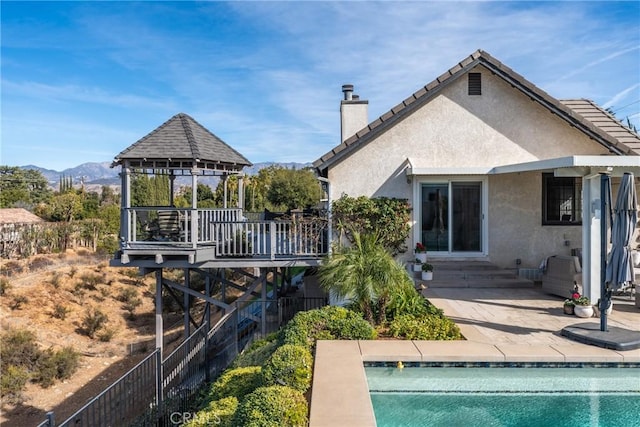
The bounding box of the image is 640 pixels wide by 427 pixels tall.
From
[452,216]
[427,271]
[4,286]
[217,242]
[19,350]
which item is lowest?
[19,350]

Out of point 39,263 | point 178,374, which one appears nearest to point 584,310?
point 178,374

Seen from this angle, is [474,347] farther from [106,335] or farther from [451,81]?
[106,335]

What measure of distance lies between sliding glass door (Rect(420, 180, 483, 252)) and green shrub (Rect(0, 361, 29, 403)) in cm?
1378

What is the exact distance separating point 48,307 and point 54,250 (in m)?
10.7

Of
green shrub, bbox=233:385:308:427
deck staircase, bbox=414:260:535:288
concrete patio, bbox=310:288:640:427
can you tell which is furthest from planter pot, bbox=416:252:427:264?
green shrub, bbox=233:385:308:427

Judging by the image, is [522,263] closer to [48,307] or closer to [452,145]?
[452,145]

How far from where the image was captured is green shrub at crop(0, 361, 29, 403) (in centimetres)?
1420

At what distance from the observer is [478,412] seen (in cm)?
615

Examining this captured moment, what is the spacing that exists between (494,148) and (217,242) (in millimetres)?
8720

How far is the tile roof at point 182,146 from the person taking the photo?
480 inches

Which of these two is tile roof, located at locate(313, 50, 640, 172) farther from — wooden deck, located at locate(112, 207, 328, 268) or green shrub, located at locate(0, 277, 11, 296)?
green shrub, located at locate(0, 277, 11, 296)

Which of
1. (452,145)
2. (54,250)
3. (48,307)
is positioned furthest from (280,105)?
(452,145)

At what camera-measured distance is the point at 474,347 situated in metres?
7.54

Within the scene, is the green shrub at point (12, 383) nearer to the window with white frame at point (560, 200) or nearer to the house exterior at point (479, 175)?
the house exterior at point (479, 175)
